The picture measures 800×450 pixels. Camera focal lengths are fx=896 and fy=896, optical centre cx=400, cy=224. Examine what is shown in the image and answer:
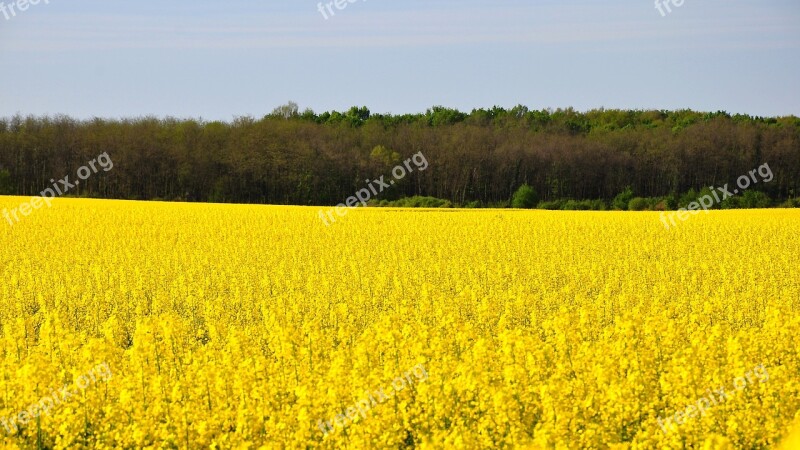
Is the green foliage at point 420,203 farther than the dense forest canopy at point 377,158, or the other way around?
the dense forest canopy at point 377,158

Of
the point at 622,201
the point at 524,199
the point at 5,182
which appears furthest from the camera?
the point at 5,182

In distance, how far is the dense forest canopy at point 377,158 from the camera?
66625 mm

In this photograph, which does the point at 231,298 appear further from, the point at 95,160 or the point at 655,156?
the point at 655,156

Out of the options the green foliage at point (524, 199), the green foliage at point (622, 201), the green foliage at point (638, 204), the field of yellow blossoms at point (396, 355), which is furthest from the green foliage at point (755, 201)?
the field of yellow blossoms at point (396, 355)

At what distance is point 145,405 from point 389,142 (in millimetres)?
71711

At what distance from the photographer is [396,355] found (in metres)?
10.6

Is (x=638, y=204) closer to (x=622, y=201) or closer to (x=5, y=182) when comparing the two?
(x=622, y=201)

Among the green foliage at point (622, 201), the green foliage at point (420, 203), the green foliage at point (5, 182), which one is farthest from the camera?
the green foliage at point (5, 182)

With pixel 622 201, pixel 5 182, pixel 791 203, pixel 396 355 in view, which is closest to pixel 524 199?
pixel 622 201

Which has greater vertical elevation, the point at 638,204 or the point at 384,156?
the point at 384,156

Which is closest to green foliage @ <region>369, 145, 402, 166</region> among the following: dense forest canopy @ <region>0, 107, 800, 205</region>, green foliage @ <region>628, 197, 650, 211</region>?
dense forest canopy @ <region>0, 107, 800, 205</region>

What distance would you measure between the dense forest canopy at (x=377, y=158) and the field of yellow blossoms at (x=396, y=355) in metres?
44.2

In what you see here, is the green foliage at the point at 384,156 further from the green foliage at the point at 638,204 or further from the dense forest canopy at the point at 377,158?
the green foliage at the point at 638,204

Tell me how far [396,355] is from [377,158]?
61.3 m
